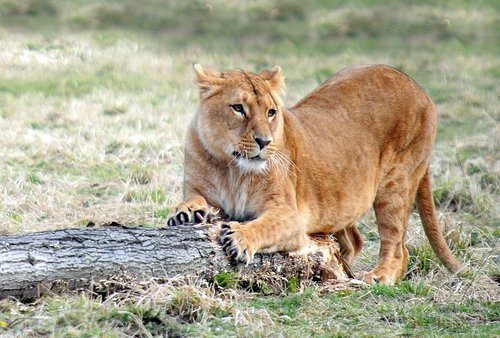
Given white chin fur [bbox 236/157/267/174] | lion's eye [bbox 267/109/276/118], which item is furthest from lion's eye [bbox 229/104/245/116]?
white chin fur [bbox 236/157/267/174]

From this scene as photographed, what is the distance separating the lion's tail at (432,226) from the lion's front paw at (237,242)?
220 centimetres

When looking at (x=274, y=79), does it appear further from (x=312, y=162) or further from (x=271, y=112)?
(x=312, y=162)

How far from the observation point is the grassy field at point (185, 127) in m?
5.57

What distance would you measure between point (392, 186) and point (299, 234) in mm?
1563

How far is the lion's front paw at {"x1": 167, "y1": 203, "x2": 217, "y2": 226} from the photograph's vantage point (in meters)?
6.29

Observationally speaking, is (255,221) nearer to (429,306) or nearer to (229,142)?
(229,142)

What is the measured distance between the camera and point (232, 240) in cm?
603

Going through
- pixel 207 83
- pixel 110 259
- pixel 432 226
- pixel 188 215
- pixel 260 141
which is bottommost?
pixel 432 226

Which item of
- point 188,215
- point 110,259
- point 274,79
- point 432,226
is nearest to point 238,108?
point 274,79

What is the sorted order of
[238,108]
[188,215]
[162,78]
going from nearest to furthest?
[188,215] → [238,108] → [162,78]

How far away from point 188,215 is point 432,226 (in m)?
2.37

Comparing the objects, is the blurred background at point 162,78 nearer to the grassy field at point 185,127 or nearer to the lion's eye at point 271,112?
the grassy field at point 185,127

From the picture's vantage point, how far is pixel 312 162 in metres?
7.19

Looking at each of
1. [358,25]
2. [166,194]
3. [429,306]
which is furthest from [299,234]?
[358,25]
